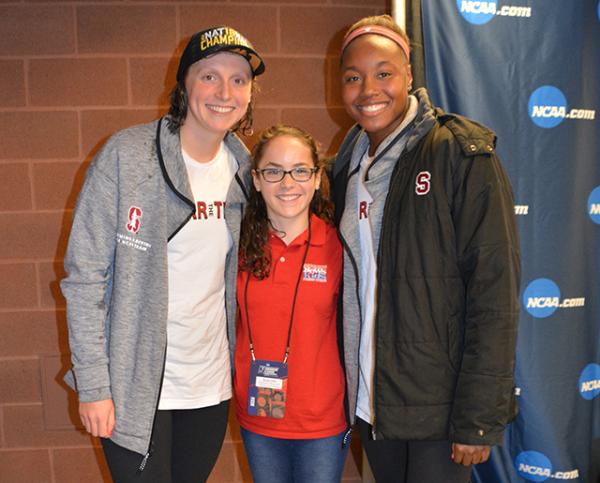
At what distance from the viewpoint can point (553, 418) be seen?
2.32 metres

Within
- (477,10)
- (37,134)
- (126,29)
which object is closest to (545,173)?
(477,10)

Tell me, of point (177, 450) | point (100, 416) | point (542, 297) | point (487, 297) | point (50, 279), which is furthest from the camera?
point (50, 279)

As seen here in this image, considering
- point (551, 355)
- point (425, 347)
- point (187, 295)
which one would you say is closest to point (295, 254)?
point (187, 295)

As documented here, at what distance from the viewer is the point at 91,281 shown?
150 centimetres

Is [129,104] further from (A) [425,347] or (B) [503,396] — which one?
(B) [503,396]

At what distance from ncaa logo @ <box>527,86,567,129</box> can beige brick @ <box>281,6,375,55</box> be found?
960mm

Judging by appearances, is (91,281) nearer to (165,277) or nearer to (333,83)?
(165,277)

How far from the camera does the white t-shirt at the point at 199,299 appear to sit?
1642 millimetres

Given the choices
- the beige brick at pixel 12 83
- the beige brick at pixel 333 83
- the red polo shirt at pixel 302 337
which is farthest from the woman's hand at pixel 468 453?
the beige brick at pixel 12 83

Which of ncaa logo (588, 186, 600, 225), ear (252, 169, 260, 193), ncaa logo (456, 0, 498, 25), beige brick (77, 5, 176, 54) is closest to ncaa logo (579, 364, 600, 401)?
ncaa logo (588, 186, 600, 225)

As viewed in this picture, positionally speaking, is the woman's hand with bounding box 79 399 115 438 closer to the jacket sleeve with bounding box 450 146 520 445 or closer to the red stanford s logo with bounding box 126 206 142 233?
the red stanford s logo with bounding box 126 206 142 233

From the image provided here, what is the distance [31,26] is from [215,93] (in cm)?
149

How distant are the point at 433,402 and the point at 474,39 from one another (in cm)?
143

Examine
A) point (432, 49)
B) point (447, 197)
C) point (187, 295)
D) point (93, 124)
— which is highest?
point (432, 49)
